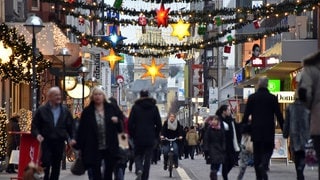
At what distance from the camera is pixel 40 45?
123ft

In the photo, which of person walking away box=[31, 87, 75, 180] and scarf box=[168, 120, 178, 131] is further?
scarf box=[168, 120, 178, 131]

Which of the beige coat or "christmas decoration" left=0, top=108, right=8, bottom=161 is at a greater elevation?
"christmas decoration" left=0, top=108, right=8, bottom=161

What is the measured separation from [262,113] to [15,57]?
11.5 meters

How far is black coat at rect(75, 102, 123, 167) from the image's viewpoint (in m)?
16.3

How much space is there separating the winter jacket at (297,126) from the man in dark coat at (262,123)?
0.41m

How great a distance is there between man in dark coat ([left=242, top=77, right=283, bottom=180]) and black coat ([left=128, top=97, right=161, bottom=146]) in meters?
2.56

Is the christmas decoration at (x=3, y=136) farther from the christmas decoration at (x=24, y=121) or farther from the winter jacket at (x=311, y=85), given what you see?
the winter jacket at (x=311, y=85)

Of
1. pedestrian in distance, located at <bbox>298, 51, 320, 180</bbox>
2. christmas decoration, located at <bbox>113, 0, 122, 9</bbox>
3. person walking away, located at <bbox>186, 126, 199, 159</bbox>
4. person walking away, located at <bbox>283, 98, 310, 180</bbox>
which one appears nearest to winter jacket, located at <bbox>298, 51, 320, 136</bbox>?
pedestrian in distance, located at <bbox>298, 51, 320, 180</bbox>

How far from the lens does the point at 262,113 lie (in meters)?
18.2

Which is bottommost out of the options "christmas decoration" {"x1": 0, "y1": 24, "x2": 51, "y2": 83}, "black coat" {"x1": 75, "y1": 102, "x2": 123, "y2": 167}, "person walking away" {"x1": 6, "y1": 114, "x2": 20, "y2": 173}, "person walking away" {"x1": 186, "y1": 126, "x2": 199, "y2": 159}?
"person walking away" {"x1": 186, "y1": 126, "x2": 199, "y2": 159}

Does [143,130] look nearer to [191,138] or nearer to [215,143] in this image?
[215,143]

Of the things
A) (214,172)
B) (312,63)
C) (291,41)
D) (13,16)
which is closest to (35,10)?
(13,16)

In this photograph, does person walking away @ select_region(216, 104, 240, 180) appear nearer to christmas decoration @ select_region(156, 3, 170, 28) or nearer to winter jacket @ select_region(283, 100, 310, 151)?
winter jacket @ select_region(283, 100, 310, 151)

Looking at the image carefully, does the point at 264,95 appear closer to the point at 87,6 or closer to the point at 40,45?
the point at 87,6
